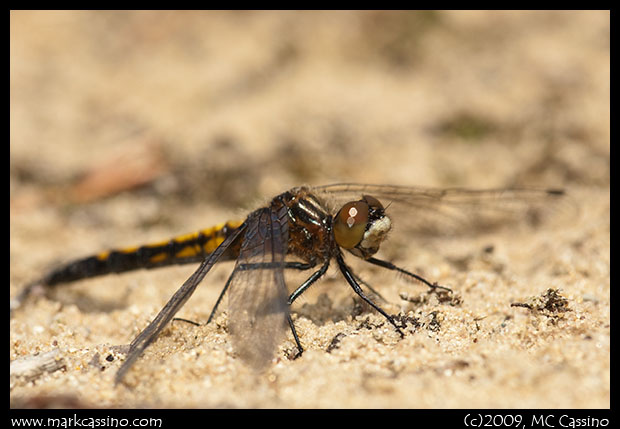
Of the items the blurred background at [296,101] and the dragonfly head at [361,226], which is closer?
the dragonfly head at [361,226]

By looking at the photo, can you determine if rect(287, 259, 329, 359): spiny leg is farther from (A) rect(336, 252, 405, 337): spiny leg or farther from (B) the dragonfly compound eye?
(B) the dragonfly compound eye

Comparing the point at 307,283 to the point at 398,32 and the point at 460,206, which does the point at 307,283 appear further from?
the point at 398,32

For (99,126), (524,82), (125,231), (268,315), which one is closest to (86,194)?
(125,231)

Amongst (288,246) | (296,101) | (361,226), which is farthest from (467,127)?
(288,246)

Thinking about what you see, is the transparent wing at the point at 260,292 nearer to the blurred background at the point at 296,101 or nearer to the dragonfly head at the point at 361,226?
the dragonfly head at the point at 361,226

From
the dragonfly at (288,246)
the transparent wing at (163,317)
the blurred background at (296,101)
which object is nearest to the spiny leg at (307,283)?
the dragonfly at (288,246)
